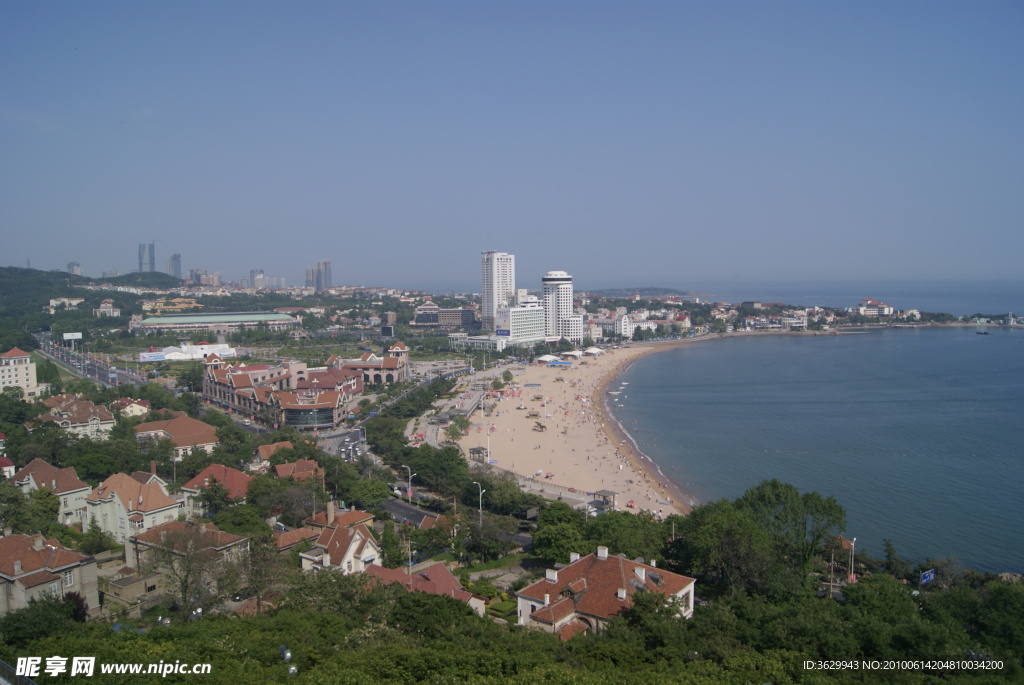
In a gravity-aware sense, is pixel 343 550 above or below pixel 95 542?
above

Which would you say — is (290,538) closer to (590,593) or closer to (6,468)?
(590,593)

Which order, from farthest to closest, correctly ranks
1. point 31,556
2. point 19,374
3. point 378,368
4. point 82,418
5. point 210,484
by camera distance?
point 378,368 → point 19,374 → point 82,418 → point 210,484 → point 31,556

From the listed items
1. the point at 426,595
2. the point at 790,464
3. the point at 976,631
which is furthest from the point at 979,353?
the point at 426,595

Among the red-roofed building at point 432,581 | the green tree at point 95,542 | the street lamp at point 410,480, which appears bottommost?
the street lamp at point 410,480

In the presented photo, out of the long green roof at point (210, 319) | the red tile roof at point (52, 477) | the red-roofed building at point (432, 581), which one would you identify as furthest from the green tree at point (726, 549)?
the long green roof at point (210, 319)

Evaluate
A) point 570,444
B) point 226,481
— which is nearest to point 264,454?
point 226,481

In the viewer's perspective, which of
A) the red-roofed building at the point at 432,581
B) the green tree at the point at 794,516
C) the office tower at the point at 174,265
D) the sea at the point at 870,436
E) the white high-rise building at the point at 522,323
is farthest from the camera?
the office tower at the point at 174,265

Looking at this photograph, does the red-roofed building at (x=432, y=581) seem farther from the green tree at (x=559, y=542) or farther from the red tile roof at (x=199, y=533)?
the red tile roof at (x=199, y=533)

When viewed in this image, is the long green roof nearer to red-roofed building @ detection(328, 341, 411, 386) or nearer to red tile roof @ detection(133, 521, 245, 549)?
red-roofed building @ detection(328, 341, 411, 386)

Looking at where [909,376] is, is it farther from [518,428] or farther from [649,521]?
[649,521]
